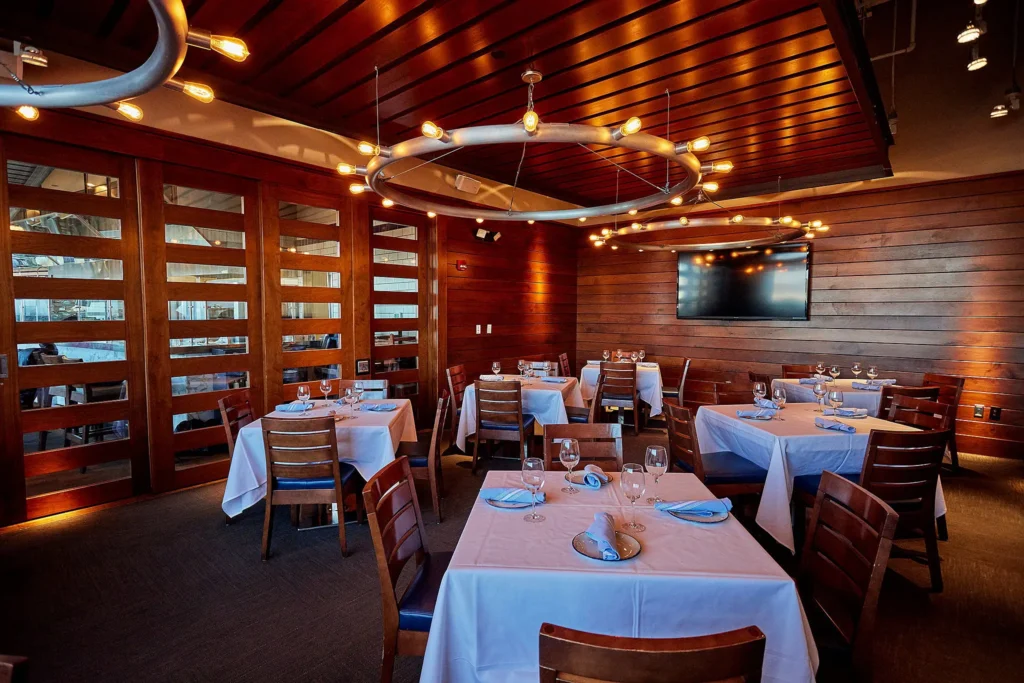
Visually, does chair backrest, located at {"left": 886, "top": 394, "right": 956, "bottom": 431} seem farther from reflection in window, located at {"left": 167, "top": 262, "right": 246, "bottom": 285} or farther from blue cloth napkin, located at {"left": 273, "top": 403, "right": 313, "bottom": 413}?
reflection in window, located at {"left": 167, "top": 262, "right": 246, "bottom": 285}

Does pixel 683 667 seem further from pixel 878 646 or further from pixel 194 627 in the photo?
pixel 194 627

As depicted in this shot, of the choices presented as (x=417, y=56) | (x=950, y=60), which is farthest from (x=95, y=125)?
(x=950, y=60)

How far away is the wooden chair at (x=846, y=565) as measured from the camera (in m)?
1.47

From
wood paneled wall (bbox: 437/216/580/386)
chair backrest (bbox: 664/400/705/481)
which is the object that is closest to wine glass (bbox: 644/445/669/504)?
chair backrest (bbox: 664/400/705/481)

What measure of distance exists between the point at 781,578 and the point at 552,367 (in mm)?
4631

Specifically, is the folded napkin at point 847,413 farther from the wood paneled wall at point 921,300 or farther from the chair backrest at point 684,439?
the wood paneled wall at point 921,300

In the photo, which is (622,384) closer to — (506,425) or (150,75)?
(506,425)

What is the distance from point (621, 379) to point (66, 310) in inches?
202

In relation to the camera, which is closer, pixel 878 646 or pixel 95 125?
pixel 878 646

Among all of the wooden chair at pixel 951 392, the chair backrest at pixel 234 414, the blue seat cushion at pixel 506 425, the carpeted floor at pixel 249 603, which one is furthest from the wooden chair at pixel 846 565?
the wooden chair at pixel 951 392

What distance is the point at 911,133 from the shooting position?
5520mm

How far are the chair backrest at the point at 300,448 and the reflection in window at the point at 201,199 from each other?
2.47 m

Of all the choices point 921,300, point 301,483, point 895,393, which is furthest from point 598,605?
point 921,300

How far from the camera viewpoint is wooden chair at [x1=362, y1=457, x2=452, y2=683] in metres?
1.61
